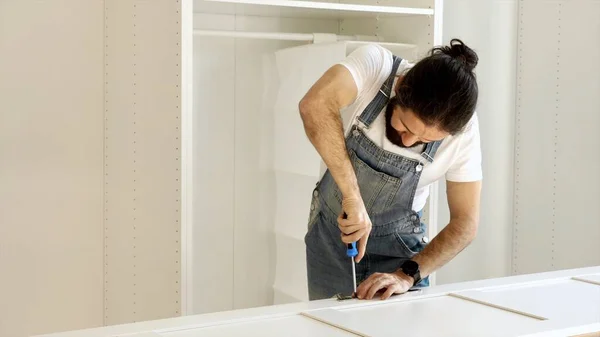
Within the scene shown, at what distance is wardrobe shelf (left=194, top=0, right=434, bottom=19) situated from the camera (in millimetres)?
2639

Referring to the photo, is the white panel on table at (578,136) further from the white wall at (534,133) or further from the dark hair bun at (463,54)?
the dark hair bun at (463,54)

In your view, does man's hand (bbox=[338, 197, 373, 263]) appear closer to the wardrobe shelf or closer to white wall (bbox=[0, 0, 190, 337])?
white wall (bbox=[0, 0, 190, 337])

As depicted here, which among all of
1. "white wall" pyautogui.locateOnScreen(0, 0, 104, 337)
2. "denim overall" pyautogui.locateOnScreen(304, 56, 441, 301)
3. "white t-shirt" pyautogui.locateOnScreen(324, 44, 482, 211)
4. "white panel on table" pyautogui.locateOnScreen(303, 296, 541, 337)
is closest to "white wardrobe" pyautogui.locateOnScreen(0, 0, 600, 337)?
"white wall" pyautogui.locateOnScreen(0, 0, 104, 337)

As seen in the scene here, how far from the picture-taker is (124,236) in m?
2.68

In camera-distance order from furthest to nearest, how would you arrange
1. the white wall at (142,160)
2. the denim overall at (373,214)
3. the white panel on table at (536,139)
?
the white panel on table at (536,139) < the white wall at (142,160) < the denim overall at (373,214)

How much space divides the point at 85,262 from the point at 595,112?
1924 mm

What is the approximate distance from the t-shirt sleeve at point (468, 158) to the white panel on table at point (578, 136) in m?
1.22

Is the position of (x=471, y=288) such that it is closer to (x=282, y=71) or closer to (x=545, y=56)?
(x=282, y=71)

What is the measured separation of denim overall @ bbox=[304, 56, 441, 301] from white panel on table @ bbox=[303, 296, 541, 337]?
374 millimetres

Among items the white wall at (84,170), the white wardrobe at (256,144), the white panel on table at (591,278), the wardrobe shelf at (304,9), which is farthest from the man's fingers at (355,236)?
the white wardrobe at (256,144)

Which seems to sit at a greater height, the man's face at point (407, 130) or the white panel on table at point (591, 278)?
the man's face at point (407, 130)

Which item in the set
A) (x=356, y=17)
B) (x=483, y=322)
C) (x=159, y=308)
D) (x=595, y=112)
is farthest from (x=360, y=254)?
(x=595, y=112)

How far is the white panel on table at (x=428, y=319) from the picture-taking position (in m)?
1.57

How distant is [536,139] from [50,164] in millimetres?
1884
